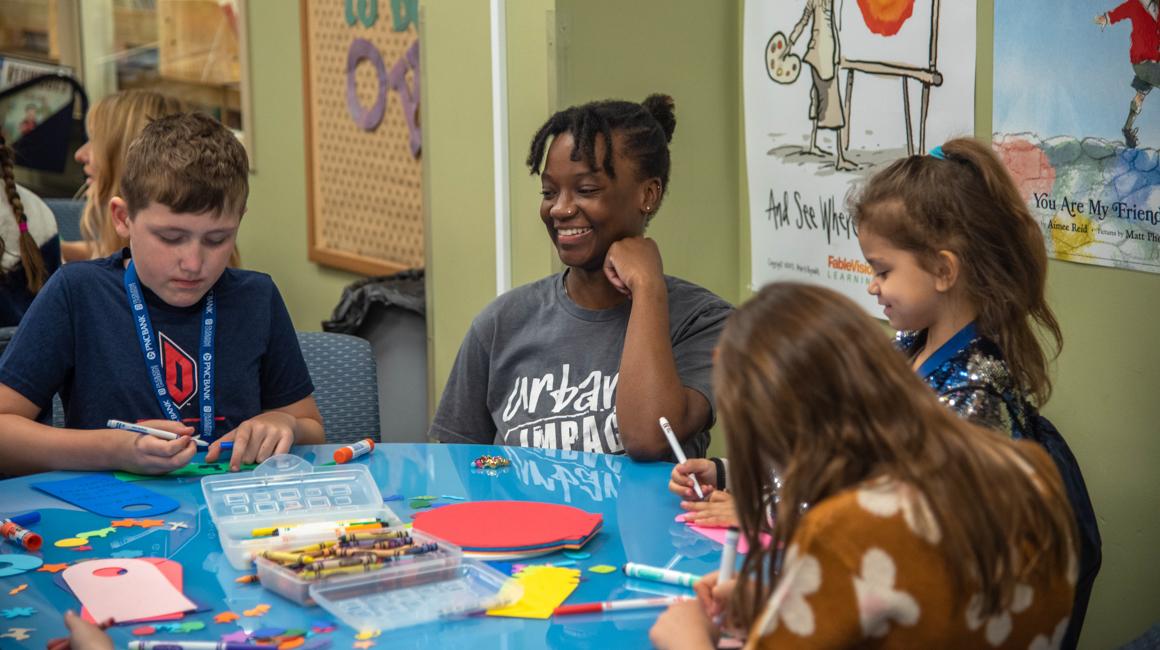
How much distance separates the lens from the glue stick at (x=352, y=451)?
6.29 feet

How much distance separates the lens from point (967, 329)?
1.72 m

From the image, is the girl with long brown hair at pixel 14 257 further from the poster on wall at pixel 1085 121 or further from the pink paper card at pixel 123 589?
the poster on wall at pixel 1085 121

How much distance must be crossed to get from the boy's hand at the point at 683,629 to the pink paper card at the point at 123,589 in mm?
494

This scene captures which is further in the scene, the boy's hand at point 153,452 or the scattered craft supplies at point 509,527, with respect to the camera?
the boy's hand at point 153,452

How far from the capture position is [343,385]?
252cm

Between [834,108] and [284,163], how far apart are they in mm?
2735

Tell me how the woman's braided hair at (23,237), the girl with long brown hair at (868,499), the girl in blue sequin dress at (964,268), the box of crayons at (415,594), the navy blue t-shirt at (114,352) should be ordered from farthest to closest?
the woman's braided hair at (23,237), the navy blue t-shirt at (114,352), the girl in blue sequin dress at (964,268), the box of crayons at (415,594), the girl with long brown hair at (868,499)

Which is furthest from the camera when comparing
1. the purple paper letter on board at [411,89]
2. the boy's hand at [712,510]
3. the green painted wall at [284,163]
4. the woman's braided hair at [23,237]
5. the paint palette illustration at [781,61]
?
the green painted wall at [284,163]

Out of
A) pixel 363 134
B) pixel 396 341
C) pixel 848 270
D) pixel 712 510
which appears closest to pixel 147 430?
pixel 712 510

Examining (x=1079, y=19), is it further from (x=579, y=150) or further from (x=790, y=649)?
(x=790, y=649)

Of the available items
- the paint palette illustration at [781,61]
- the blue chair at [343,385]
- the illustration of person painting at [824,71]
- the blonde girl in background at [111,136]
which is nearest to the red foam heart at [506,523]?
the blue chair at [343,385]

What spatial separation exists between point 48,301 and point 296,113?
114 inches

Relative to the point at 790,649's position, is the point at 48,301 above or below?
above

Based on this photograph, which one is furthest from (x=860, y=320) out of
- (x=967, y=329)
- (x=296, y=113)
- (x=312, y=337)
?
(x=296, y=113)
